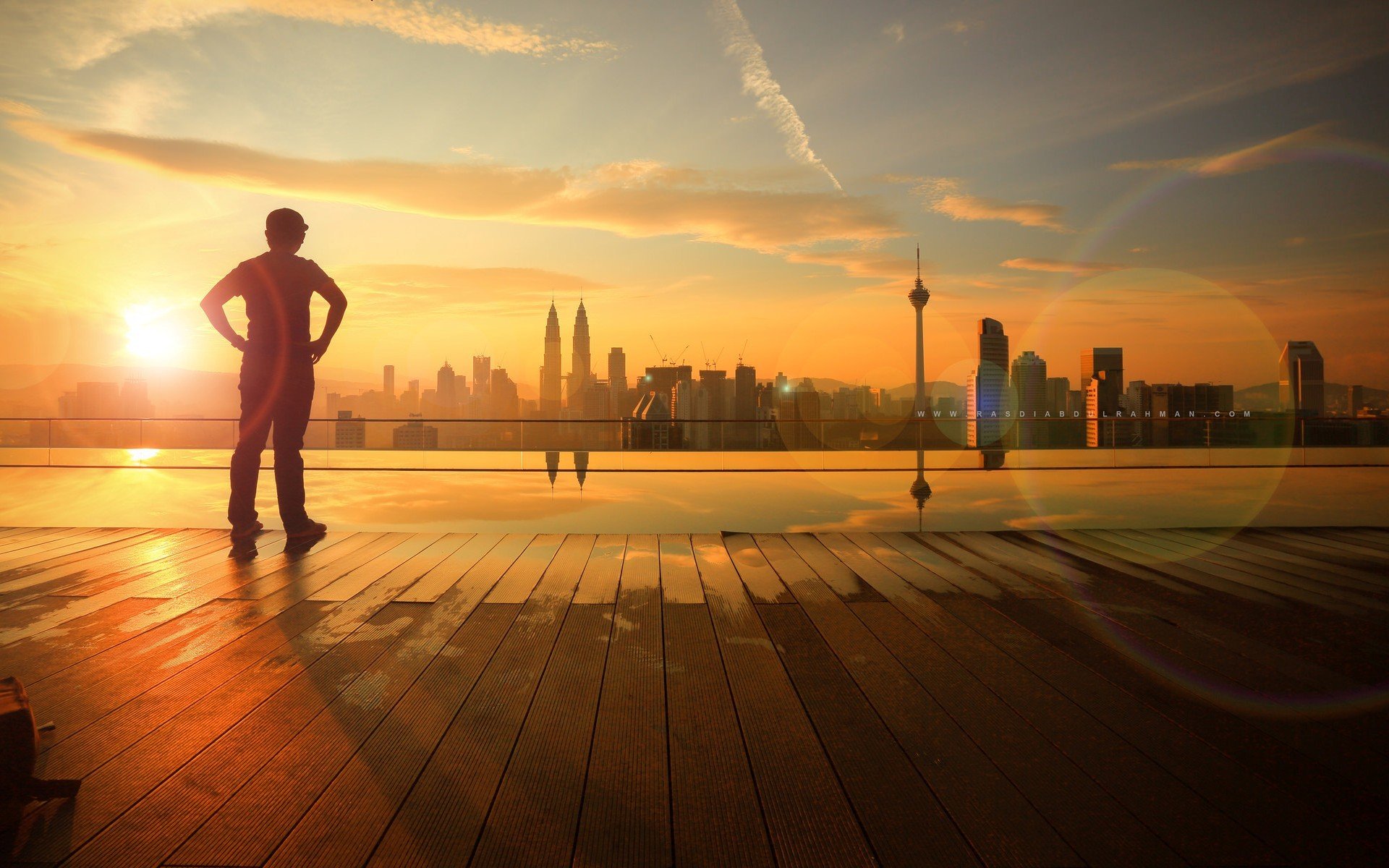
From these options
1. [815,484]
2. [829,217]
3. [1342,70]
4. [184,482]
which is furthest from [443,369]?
[1342,70]

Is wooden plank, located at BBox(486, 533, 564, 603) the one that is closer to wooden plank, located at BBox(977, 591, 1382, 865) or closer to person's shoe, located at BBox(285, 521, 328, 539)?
person's shoe, located at BBox(285, 521, 328, 539)

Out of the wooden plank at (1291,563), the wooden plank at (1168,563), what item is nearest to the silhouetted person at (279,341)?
the wooden plank at (1168,563)

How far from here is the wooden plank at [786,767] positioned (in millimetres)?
1046

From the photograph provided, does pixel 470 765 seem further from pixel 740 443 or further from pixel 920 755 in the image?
pixel 740 443

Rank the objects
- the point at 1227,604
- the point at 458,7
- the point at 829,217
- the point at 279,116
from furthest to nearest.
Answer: the point at 829,217, the point at 279,116, the point at 458,7, the point at 1227,604

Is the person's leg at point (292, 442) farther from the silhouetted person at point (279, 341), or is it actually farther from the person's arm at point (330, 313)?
the person's arm at point (330, 313)

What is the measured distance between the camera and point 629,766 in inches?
51.8

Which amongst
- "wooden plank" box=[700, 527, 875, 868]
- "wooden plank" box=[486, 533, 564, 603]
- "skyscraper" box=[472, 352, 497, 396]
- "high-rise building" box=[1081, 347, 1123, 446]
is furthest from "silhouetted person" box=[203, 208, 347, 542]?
"skyscraper" box=[472, 352, 497, 396]

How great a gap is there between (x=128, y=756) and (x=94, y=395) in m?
7.43

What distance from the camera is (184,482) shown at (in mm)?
5242

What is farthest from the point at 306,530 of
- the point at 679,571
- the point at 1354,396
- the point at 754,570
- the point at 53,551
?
the point at 1354,396

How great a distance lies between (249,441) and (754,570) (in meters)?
2.67

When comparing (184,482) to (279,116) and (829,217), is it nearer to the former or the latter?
(279,116)

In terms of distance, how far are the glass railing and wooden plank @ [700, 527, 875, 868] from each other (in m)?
3.58
